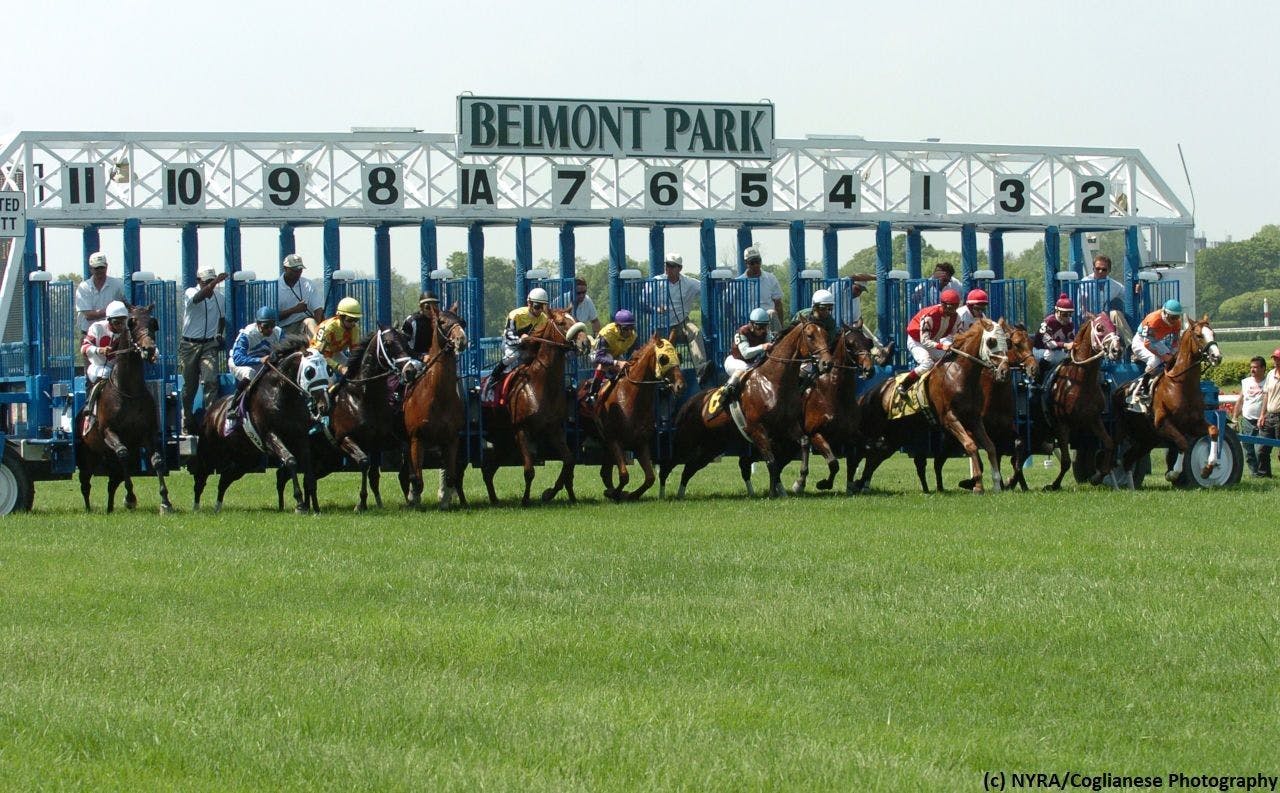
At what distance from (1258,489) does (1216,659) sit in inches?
436

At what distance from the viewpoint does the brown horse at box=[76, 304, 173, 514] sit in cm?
1800

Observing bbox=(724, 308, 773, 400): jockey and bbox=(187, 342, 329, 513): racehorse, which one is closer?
bbox=(187, 342, 329, 513): racehorse

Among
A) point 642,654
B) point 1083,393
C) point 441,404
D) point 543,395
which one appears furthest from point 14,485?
point 642,654

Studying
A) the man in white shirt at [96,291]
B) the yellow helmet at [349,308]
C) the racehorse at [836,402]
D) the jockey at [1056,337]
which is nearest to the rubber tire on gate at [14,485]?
the man in white shirt at [96,291]

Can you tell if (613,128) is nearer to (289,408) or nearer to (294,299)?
(294,299)

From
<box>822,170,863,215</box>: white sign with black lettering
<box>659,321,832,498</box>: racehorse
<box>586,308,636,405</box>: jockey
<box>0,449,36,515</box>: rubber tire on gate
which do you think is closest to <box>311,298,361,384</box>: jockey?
<box>586,308,636,405</box>: jockey

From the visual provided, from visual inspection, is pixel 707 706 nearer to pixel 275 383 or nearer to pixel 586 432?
pixel 275 383

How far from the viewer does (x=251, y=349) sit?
751 inches

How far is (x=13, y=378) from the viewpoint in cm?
2016

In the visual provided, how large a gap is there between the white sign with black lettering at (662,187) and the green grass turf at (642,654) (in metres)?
8.32

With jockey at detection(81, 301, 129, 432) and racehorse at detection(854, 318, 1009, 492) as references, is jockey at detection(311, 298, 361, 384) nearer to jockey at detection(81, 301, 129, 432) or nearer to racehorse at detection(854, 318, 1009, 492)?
jockey at detection(81, 301, 129, 432)

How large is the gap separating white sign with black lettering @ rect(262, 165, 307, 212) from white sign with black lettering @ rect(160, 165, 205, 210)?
0.71 meters

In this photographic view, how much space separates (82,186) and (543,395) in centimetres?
627

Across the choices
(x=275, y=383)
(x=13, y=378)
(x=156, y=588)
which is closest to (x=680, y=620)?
(x=156, y=588)
